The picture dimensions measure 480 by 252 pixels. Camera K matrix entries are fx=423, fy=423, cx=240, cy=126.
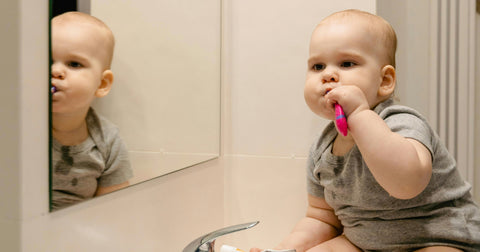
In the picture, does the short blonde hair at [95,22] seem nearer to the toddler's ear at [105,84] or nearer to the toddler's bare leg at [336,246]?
the toddler's ear at [105,84]

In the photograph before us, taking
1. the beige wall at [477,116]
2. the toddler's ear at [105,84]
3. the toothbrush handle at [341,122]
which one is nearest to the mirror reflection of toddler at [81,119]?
the toddler's ear at [105,84]

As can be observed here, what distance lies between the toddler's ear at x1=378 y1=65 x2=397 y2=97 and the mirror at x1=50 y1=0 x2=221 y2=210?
374mm

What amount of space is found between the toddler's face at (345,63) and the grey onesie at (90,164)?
34cm

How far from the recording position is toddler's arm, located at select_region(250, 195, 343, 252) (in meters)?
0.83

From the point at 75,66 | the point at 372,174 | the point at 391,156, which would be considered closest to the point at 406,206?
the point at 372,174

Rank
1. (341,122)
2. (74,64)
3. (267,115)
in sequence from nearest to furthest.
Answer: (74,64) < (341,122) < (267,115)

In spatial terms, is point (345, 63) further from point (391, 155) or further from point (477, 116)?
point (477, 116)

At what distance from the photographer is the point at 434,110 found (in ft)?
3.68

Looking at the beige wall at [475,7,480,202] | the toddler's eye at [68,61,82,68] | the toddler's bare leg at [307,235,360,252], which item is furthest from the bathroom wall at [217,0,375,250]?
the toddler's eye at [68,61,82,68]

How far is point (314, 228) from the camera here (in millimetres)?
861

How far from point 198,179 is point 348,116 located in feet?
1.20

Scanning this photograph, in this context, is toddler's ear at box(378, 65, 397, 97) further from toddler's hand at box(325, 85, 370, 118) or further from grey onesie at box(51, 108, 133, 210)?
grey onesie at box(51, 108, 133, 210)

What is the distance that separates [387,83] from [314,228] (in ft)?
1.05

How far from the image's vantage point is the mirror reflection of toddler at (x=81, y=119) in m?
0.48
